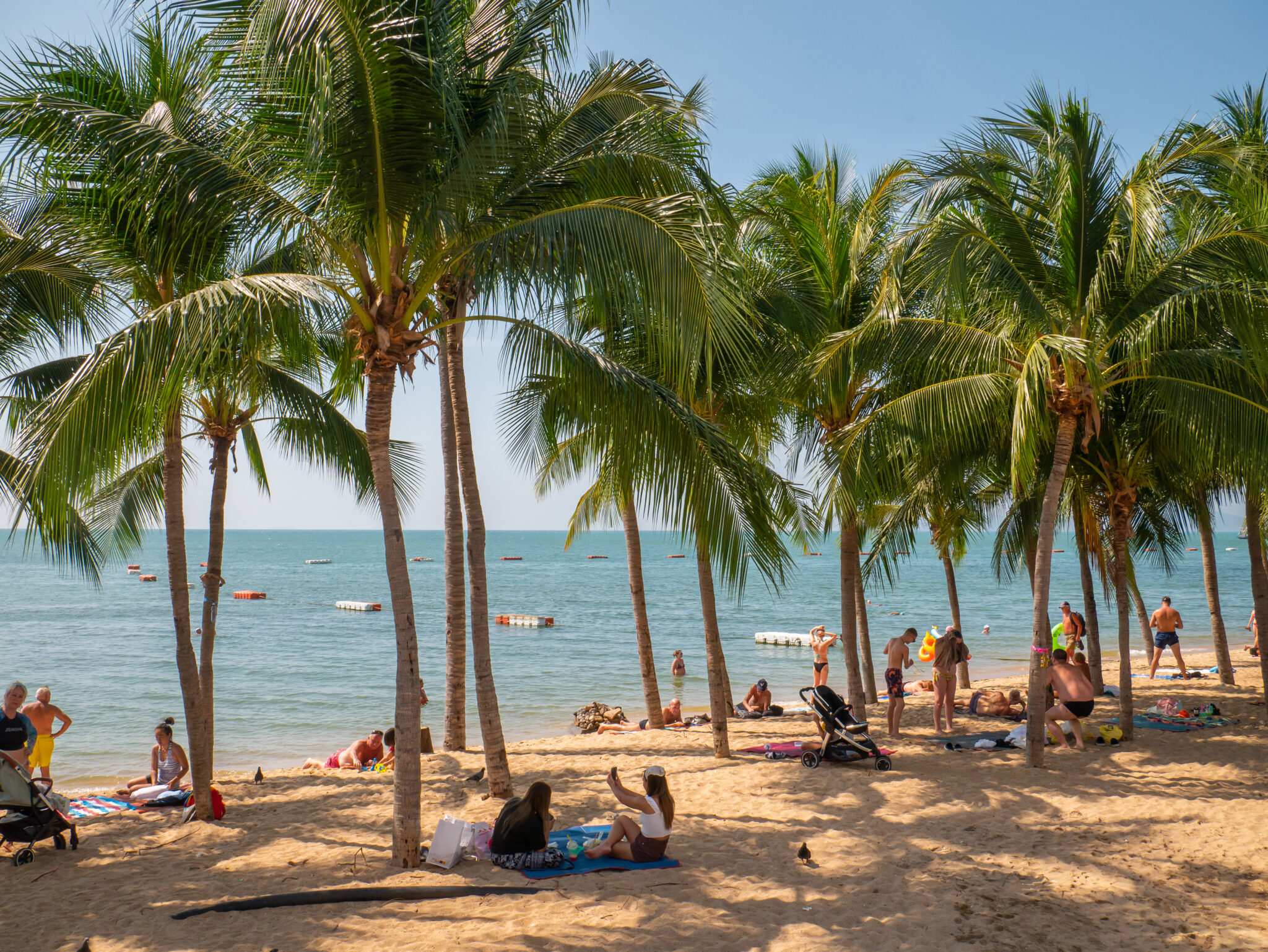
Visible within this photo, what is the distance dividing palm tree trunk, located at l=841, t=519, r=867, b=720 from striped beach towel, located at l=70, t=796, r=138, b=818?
855cm

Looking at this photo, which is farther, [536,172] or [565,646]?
[565,646]

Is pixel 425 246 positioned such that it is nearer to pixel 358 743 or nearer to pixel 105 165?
pixel 105 165

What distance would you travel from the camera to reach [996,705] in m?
13.2

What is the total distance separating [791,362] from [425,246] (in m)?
5.90

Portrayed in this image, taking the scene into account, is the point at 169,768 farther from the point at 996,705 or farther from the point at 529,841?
the point at 996,705

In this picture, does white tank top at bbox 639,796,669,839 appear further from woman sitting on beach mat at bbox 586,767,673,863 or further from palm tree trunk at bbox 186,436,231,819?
palm tree trunk at bbox 186,436,231,819

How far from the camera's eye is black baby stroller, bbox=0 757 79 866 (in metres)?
6.64

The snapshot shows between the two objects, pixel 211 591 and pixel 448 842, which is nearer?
pixel 448 842

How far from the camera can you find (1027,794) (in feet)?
26.9

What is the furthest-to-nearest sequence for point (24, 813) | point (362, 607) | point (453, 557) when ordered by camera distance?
1. point (362, 607)
2. point (453, 557)
3. point (24, 813)

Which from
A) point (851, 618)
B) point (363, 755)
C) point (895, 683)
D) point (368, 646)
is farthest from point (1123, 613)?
point (368, 646)

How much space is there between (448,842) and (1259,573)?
1107 cm

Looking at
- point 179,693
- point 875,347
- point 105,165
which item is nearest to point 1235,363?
point 875,347

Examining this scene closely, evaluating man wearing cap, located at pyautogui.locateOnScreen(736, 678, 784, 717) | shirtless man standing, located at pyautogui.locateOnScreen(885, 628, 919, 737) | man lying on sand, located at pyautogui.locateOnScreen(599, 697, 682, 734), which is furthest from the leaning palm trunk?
man lying on sand, located at pyautogui.locateOnScreen(599, 697, 682, 734)
